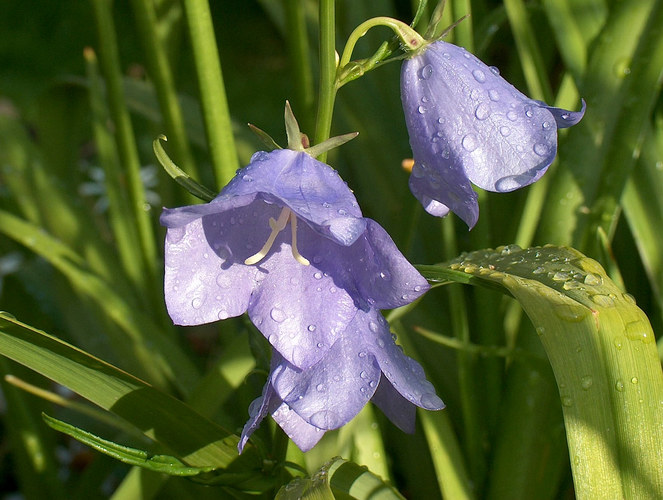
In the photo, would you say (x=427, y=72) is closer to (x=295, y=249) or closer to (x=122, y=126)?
(x=295, y=249)

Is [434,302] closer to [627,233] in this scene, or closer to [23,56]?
[627,233]

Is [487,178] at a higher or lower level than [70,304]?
higher

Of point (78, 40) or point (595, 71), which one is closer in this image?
Answer: point (595, 71)

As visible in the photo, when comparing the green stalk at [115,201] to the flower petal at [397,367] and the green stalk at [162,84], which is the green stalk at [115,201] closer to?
the green stalk at [162,84]

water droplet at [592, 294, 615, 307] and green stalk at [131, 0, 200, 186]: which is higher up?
water droplet at [592, 294, 615, 307]

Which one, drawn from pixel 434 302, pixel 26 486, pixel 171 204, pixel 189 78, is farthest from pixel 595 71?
pixel 189 78

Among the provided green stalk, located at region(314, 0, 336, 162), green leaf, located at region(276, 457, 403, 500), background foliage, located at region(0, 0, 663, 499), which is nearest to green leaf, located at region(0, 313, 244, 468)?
background foliage, located at region(0, 0, 663, 499)

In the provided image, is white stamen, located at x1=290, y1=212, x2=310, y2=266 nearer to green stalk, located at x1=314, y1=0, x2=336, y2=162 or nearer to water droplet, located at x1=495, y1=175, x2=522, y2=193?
green stalk, located at x1=314, y1=0, x2=336, y2=162
